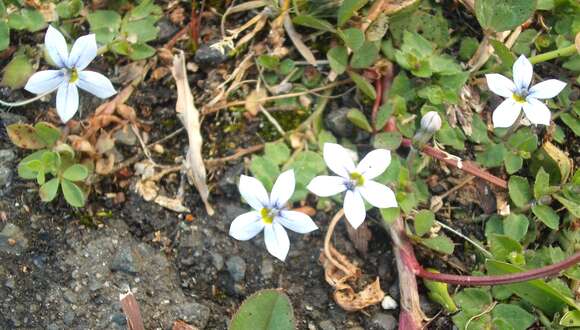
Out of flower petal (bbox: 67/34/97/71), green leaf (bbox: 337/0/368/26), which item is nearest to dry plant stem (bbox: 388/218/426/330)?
green leaf (bbox: 337/0/368/26)

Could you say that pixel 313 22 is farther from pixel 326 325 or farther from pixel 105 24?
pixel 326 325

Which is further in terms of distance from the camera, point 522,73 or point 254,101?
point 254,101

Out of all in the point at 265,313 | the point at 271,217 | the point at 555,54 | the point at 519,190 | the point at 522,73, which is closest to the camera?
the point at 265,313

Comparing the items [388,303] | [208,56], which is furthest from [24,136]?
[388,303]

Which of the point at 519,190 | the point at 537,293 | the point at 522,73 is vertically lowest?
Result: the point at 537,293

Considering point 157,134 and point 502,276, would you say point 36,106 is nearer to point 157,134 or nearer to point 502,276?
point 157,134

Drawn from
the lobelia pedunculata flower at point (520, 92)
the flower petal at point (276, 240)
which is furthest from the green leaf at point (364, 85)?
the flower petal at point (276, 240)
